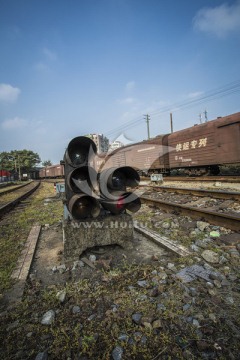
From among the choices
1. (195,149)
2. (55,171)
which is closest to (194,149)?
(195,149)

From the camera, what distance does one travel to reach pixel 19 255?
12.1 feet

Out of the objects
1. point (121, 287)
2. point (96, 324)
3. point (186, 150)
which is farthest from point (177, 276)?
point (186, 150)

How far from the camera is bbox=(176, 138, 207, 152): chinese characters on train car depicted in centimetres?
1308

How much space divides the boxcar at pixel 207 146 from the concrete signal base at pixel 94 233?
10136 mm

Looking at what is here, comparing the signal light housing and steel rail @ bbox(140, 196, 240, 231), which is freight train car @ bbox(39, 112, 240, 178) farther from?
the signal light housing

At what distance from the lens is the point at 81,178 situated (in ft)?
10.9

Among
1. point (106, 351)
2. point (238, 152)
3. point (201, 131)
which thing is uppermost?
point (201, 131)

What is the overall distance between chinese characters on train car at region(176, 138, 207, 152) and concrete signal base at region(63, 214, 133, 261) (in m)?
11.2

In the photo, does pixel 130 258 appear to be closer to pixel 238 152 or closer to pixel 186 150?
pixel 238 152

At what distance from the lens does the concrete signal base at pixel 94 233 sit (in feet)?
10.8

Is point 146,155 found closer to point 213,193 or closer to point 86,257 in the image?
point 213,193

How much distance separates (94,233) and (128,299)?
134 cm

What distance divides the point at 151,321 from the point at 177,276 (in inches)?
34.2

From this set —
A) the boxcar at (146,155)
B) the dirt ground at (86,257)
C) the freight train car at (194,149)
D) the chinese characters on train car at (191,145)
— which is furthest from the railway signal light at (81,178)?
the boxcar at (146,155)
